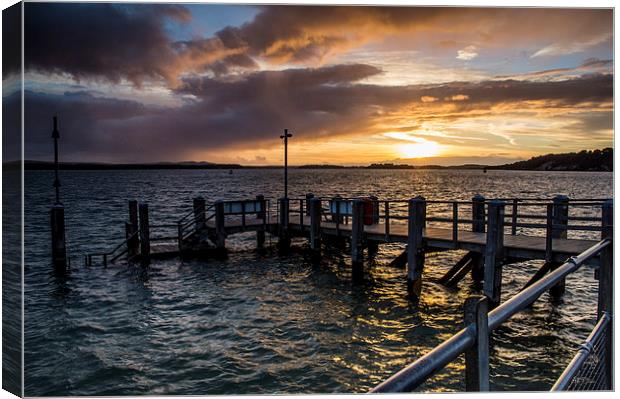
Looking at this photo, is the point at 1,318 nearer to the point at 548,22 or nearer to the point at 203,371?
the point at 203,371

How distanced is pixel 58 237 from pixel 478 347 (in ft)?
48.4

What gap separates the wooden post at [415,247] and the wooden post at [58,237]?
966cm

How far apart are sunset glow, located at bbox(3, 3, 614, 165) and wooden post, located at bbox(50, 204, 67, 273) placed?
245cm

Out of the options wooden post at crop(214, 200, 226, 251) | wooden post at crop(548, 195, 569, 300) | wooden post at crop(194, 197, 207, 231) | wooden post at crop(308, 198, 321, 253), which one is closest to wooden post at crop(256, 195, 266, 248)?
wooden post at crop(214, 200, 226, 251)

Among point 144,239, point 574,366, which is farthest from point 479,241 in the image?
point 144,239

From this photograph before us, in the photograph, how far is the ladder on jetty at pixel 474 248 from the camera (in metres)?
1.48

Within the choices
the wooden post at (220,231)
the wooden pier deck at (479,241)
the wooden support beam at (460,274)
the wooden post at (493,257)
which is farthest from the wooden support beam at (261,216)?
the wooden post at (493,257)

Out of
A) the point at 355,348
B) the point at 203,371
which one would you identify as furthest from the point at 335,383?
the point at 203,371

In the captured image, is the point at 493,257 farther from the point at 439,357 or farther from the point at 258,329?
the point at 439,357

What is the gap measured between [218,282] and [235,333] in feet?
12.5

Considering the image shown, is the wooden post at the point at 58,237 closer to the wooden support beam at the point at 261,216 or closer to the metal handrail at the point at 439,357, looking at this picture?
the wooden support beam at the point at 261,216

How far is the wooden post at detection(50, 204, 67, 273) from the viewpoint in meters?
13.7

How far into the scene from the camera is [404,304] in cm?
1045

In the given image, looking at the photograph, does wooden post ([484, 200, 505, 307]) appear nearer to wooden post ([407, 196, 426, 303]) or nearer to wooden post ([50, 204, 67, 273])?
wooden post ([407, 196, 426, 303])
